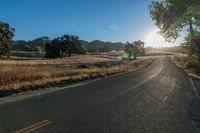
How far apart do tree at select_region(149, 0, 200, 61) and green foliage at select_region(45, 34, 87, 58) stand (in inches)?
2712

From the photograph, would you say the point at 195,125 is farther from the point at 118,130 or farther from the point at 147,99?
the point at 147,99

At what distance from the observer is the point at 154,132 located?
23.4ft

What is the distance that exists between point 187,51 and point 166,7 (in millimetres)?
10107

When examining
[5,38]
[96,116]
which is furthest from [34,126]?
[5,38]

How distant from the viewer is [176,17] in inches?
1033

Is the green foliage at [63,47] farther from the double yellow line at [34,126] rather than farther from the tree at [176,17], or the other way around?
the double yellow line at [34,126]

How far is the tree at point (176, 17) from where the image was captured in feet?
77.6

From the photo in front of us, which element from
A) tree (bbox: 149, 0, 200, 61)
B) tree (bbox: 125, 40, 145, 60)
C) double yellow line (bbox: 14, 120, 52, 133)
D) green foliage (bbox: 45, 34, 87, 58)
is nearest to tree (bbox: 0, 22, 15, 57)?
tree (bbox: 149, 0, 200, 61)

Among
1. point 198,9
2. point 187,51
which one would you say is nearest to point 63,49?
point 187,51

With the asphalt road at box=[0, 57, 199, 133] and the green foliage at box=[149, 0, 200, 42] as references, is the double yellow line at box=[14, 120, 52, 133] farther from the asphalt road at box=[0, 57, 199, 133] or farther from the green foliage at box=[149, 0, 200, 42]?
the green foliage at box=[149, 0, 200, 42]

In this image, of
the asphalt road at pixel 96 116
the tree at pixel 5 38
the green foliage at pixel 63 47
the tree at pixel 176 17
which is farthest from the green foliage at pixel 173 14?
the green foliage at pixel 63 47

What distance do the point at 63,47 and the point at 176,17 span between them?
77386mm

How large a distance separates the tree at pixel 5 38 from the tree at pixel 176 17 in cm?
3313

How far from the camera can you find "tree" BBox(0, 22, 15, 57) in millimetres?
52156
